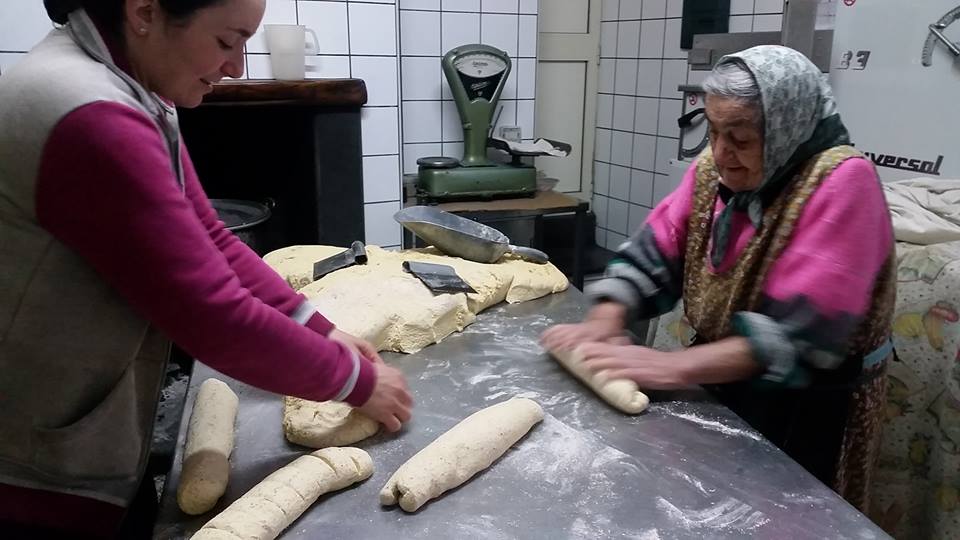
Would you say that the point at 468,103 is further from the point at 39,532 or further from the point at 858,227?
the point at 39,532

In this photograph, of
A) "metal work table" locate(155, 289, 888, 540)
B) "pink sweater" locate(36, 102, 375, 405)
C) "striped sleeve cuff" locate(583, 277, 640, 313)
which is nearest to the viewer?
"pink sweater" locate(36, 102, 375, 405)

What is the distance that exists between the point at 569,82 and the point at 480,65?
3.42ft

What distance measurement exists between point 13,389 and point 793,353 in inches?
43.0

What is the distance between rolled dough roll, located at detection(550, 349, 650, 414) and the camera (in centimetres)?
115

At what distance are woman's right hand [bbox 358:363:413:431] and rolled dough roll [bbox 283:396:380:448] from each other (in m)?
0.02

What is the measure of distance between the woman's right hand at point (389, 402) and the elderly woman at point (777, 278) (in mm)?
335

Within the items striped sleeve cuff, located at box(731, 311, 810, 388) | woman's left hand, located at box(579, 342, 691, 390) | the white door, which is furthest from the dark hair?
the white door

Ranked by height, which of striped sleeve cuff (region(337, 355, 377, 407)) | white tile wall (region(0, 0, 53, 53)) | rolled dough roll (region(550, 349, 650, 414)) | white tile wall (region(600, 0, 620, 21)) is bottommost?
rolled dough roll (region(550, 349, 650, 414))

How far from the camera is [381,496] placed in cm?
92

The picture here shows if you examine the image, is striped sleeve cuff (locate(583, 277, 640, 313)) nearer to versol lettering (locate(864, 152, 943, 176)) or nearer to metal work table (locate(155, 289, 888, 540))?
metal work table (locate(155, 289, 888, 540))

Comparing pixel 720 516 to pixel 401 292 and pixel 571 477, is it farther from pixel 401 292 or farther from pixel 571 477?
pixel 401 292

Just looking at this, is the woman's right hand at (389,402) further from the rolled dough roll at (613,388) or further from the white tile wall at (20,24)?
the white tile wall at (20,24)

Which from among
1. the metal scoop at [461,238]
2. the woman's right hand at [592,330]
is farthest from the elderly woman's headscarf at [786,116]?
the metal scoop at [461,238]

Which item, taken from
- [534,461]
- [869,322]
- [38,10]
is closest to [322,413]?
[534,461]
